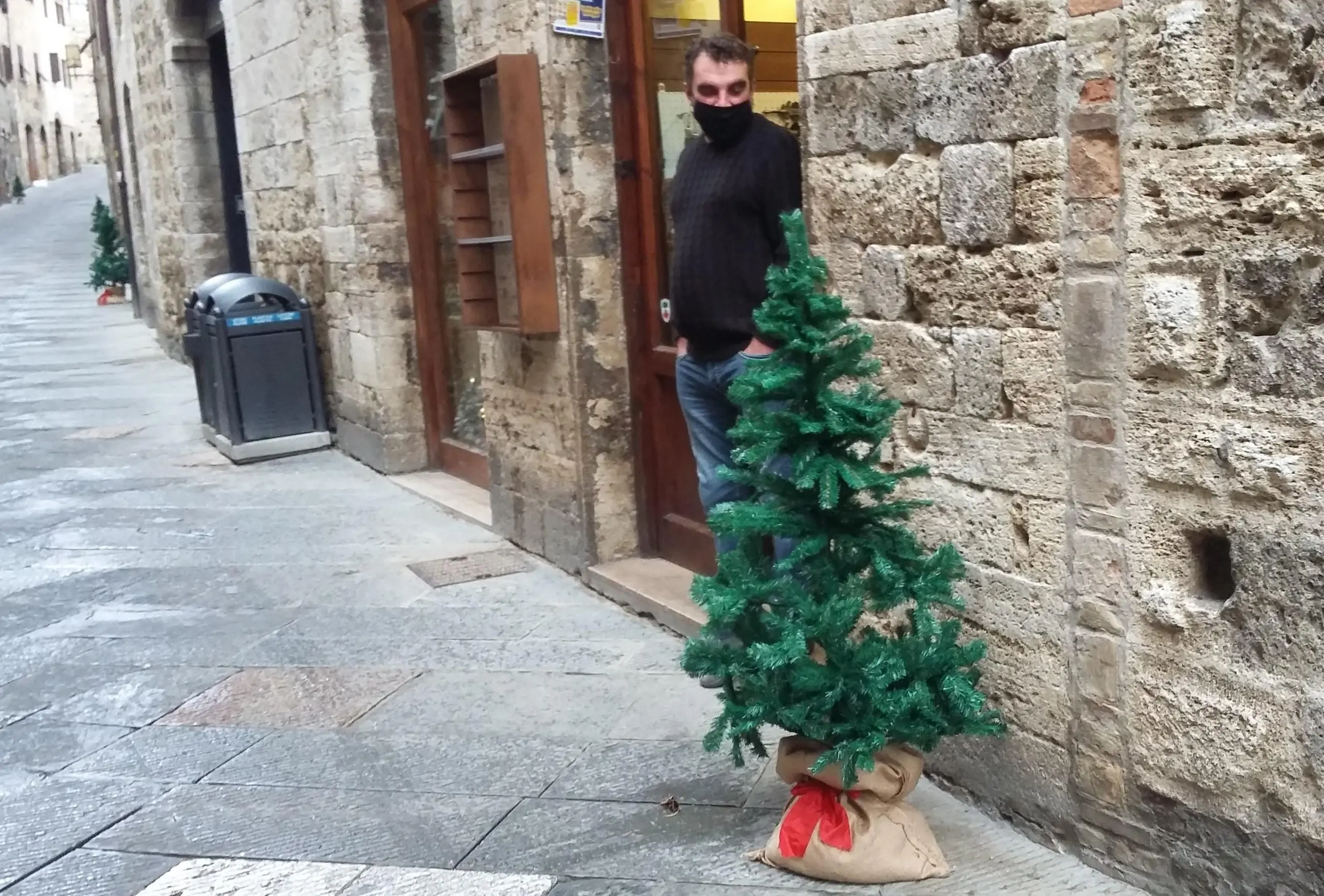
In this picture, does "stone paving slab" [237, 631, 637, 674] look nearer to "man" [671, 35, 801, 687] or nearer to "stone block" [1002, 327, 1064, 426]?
"man" [671, 35, 801, 687]

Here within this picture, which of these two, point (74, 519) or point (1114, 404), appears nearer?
point (1114, 404)

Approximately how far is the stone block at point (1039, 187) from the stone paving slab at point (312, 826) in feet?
6.08

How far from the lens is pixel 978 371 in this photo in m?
3.05

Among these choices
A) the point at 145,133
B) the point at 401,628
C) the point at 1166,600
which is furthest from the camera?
the point at 145,133

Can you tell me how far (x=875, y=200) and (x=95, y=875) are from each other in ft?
7.87

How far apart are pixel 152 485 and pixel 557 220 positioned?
150 inches

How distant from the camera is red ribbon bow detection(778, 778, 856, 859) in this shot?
2.90 metres

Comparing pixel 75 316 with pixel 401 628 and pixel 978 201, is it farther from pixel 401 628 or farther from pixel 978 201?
pixel 978 201

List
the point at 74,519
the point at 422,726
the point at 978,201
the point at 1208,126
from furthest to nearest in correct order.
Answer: the point at 74,519 < the point at 422,726 < the point at 978,201 < the point at 1208,126

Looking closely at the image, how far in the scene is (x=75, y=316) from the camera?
2009 centimetres

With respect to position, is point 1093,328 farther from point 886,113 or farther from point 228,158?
point 228,158

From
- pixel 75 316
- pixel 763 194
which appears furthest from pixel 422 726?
pixel 75 316

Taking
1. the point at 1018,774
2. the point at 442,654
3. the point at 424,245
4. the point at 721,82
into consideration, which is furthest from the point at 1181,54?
the point at 424,245

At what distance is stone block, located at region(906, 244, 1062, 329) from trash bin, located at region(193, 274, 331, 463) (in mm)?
5912
